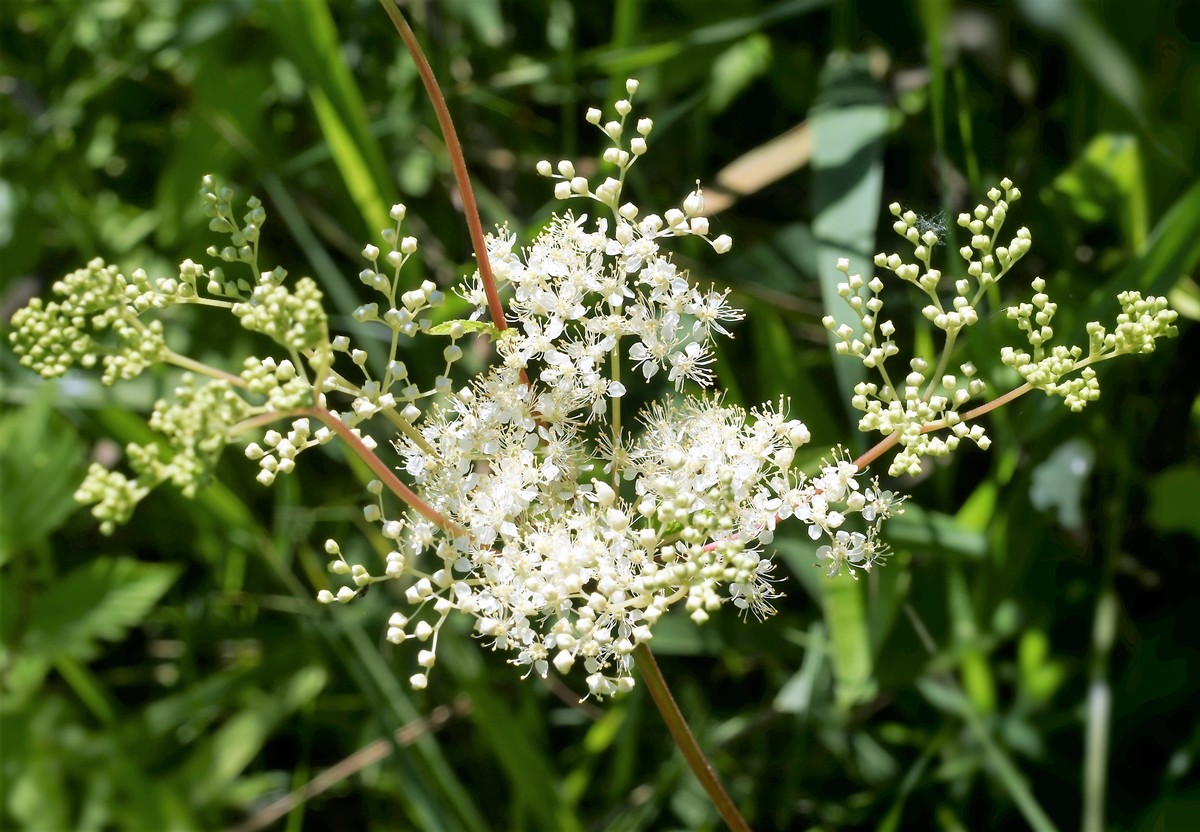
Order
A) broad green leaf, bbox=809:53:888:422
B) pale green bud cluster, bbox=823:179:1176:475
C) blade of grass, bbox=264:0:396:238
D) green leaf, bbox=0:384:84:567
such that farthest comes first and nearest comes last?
green leaf, bbox=0:384:84:567
blade of grass, bbox=264:0:396:238
broad green leaf, bbox=809:53:888:422
pale green bud cluster, bbox=823:179:1176:475

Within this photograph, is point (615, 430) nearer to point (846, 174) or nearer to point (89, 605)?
point (846, 174)

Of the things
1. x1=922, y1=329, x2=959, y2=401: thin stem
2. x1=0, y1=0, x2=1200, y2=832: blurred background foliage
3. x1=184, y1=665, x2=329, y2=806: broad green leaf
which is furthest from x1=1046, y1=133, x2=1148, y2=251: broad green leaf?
x1=184, y1=665, x2=329, y2=806: broad green leaf

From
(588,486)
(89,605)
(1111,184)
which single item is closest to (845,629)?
(588,486)

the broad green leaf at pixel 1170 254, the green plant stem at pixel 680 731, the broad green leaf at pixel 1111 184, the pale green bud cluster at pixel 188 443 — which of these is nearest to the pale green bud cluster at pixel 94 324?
the pale green bud cluster at pixel 188 443

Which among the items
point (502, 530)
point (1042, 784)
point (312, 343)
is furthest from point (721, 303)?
point (1042, 784)

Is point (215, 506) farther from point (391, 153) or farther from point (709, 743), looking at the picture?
point (709, 743)

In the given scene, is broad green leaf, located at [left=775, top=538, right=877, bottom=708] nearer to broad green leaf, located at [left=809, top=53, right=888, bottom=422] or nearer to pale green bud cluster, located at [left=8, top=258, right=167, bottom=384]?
broad green leaf, located at [left=809, top=53, right=888, bottom=422]
